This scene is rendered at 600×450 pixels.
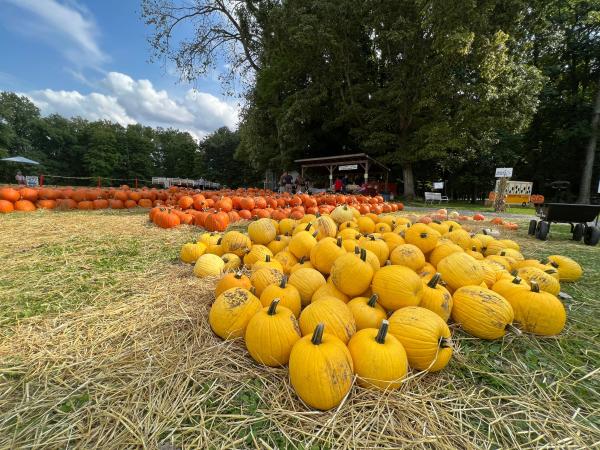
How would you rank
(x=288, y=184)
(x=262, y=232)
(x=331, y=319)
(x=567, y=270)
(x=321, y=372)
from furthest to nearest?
(x=288, y=184) < (x=262, y=232) < (x=567, y=270) < (x=331, y=319) < (x=321, y=372)

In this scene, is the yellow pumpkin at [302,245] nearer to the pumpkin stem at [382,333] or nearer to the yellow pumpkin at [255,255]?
the yellow pumpkin at [255,255]

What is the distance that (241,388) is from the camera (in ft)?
3.75

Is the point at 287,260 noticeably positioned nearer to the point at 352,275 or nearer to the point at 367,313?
the point at 352,275

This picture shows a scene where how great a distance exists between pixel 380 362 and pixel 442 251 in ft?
4.39

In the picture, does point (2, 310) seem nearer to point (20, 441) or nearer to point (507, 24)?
point (20, 441)

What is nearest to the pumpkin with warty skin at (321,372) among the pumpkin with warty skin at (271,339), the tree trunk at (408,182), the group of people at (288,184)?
the pumpkin with warty skin at (271,339)

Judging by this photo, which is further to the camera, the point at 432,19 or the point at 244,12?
the point at 244,12

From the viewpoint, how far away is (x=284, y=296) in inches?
62.4

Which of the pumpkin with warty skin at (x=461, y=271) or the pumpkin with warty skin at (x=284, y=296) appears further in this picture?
the pumpkin with warty skin at (x=461, y=271)

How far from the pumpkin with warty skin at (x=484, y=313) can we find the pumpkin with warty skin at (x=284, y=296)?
951 millimetres

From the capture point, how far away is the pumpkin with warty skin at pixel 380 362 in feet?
3.65

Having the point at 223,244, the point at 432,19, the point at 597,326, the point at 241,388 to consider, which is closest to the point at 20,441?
the point at 241,388

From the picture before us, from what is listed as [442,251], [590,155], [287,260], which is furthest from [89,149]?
[590,155]

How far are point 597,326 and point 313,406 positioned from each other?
1.90 metres
